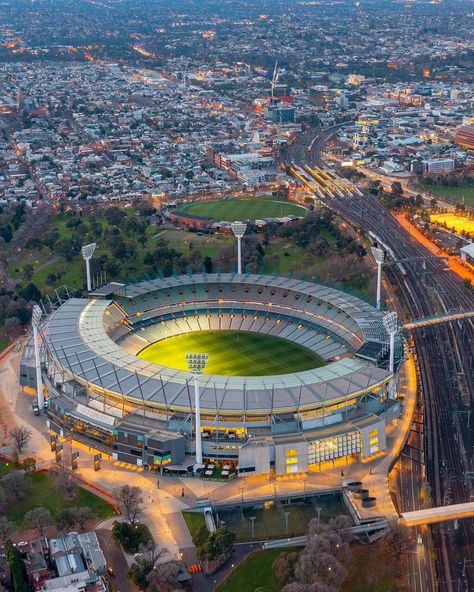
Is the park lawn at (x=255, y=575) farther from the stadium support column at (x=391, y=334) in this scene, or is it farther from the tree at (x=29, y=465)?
the stadium support column at (x=391, y=334)

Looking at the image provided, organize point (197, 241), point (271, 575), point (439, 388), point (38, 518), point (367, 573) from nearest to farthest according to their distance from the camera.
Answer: point (271, 575) → point (367, 573) → point (38, 518) → point (439, 388) → point (197, 241)

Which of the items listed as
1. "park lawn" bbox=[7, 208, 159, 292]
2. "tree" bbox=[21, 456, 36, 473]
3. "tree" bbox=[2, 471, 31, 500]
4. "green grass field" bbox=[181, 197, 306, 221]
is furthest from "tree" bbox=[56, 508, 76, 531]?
"green grass field" bbox=[181, 197, 306, 221]

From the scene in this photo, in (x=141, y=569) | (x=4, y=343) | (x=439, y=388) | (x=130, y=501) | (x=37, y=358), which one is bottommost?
(x=439, y=388)

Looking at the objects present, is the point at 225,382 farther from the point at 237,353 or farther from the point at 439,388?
the point at 439,388

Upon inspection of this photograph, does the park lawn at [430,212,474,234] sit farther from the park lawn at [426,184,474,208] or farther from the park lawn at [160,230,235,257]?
the park lawn at [160,230,235,257]

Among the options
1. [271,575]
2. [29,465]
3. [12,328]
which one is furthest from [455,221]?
[271,575]

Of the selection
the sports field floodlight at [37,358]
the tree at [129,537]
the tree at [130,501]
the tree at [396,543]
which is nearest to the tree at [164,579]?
the tree at [129,537]

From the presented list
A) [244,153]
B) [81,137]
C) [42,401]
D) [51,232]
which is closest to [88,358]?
[42,401]

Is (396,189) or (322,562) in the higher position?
(322,562)
